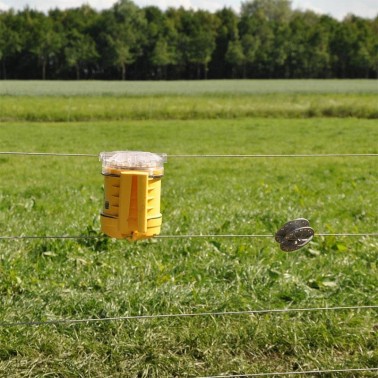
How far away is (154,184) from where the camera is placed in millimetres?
3170

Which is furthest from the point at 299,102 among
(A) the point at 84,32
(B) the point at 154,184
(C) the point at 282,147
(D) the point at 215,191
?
(A) the point at 84,32

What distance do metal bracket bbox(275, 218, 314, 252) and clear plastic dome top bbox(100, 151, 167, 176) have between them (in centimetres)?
68

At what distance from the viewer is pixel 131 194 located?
3.10m

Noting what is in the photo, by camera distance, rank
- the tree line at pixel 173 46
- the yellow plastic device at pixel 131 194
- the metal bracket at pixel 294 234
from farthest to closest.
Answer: the tree line at pixel 173 46, the metal bracket at pixel 294 234, the yellow plastic device at pixel 131 194

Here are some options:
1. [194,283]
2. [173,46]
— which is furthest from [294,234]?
[173,46]

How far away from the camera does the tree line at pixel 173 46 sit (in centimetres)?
7381

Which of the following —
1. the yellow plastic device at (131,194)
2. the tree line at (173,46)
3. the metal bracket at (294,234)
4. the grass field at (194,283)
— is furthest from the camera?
the tree line at (173,46)

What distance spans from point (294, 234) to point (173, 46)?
76378 mm

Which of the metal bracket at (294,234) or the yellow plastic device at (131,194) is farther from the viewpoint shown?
the metal bracket at (294,234)

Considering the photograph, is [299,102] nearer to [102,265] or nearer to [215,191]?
[215,191]

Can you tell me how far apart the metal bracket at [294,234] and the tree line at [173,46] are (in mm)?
71490

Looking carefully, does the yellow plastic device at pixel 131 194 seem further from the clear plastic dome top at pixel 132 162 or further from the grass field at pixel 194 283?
the grass field at pixel 194 283

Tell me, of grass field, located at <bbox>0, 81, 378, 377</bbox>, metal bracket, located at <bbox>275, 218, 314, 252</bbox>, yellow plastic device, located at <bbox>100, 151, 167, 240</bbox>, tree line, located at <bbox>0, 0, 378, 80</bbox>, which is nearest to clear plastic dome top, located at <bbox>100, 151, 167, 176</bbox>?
yellow plastic device, located at <bbox>100, 151, 167, 240</bbox>

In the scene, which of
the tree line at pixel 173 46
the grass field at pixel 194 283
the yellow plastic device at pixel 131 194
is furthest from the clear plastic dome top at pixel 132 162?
the tree line at pixel 173 46
